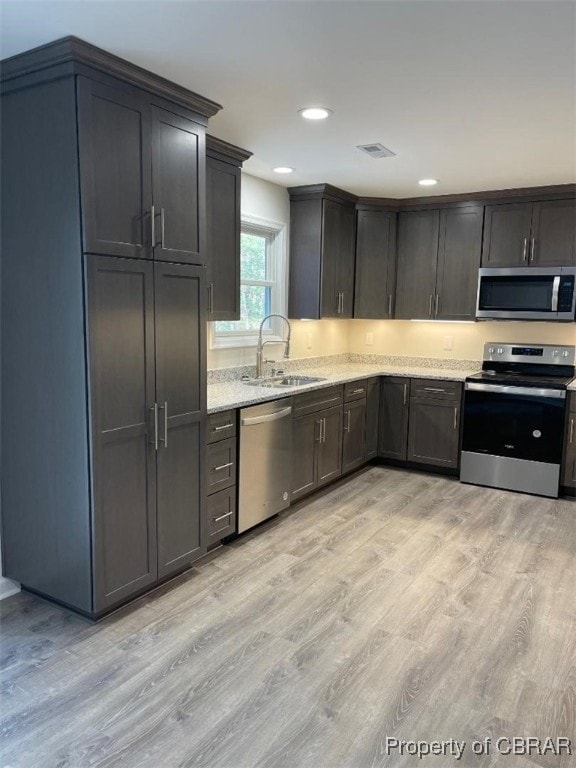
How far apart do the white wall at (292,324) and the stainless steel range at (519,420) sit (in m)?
1.43

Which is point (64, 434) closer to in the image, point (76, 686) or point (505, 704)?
point (76, 686)

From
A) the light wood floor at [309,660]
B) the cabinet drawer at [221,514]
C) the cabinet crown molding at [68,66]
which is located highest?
the cabinet crown molding at [68,66]

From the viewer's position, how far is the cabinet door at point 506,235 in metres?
4.61

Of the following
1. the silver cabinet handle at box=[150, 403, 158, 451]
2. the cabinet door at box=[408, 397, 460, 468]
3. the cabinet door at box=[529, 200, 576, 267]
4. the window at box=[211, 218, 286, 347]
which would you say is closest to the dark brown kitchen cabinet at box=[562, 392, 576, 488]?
the cabinet door at box=[408, 397, 460, 468]

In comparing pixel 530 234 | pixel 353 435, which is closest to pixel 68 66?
pixel 353 435

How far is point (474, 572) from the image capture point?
3.15 m

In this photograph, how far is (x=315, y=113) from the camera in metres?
2.87

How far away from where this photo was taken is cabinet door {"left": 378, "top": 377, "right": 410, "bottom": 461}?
16.4 feet

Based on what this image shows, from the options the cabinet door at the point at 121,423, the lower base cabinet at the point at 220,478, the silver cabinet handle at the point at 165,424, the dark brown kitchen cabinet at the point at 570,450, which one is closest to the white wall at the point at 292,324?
the lower base cabinet at the point at 220,478

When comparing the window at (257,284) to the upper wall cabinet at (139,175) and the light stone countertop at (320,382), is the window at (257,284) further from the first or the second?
the upper wall cabinet at (139,175)

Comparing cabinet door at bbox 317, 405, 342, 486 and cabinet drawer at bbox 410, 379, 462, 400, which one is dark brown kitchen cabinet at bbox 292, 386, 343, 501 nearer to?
cabinet door at bbox 317, 405, 342, 486

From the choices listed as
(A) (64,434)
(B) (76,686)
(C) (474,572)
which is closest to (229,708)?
(B) (76,686)

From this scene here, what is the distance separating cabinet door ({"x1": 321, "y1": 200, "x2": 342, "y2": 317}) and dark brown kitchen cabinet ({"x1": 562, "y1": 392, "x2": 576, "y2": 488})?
2049mm

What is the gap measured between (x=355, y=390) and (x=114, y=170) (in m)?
2.84
